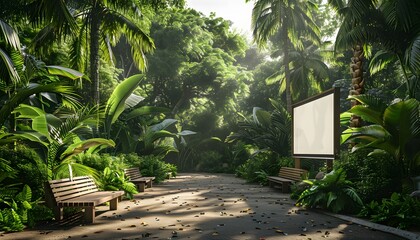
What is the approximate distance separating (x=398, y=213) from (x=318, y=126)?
5547 millimetres

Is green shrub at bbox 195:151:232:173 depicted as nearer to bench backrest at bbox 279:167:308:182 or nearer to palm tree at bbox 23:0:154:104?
bench backrest at bbox 279:167:308:182

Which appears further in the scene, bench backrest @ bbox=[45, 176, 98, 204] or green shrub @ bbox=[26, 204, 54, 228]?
green shrub @ bbox=[26, 204, 54, 228]

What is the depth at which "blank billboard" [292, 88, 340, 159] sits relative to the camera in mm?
11477

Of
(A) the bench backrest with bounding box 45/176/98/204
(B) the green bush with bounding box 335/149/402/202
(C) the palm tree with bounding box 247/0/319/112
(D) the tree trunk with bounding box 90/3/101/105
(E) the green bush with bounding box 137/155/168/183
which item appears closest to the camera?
(A) the bench backrest with bounding box 45/176/98/204

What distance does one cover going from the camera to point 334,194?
30.9ft

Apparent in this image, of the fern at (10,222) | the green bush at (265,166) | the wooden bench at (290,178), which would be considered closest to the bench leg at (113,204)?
the fern at (10,222)

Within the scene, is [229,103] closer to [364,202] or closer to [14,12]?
[14,12]

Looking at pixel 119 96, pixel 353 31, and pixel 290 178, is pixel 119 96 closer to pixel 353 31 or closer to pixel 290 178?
pixel 290 178

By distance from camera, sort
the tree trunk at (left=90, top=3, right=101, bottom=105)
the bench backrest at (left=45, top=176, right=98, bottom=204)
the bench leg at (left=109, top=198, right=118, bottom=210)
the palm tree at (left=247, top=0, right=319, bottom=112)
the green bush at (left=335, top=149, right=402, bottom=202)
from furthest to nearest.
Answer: the palm tree at (left=247, top=0, right=319, bottom=112) → the tree trunk at (left=90, top=3, right=101, bottom=105) → the bench leg at (left=109, top=198, right=118, bottom=210) → the green bush at (left=335, top=149, right=402, bottom=202) → the bench backrest at (left=45, top=176, right=98, bottom=204)

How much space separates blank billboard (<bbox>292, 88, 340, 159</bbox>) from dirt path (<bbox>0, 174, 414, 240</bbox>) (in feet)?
6.94

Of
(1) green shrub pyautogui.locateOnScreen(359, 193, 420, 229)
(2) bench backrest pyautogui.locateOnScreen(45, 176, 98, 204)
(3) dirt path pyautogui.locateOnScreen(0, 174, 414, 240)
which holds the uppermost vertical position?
(2) bench backrest pyautogui.locateOnScreen(45, 176, 98, 204)

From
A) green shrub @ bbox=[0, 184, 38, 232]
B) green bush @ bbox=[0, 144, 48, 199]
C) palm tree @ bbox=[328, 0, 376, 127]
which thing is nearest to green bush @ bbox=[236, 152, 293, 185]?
palm tree @ bbox=[328, 0, 376, 127]

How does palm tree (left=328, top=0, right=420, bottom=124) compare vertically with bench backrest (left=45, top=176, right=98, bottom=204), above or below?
above

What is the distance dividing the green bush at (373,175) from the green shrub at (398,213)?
875 millimetres
